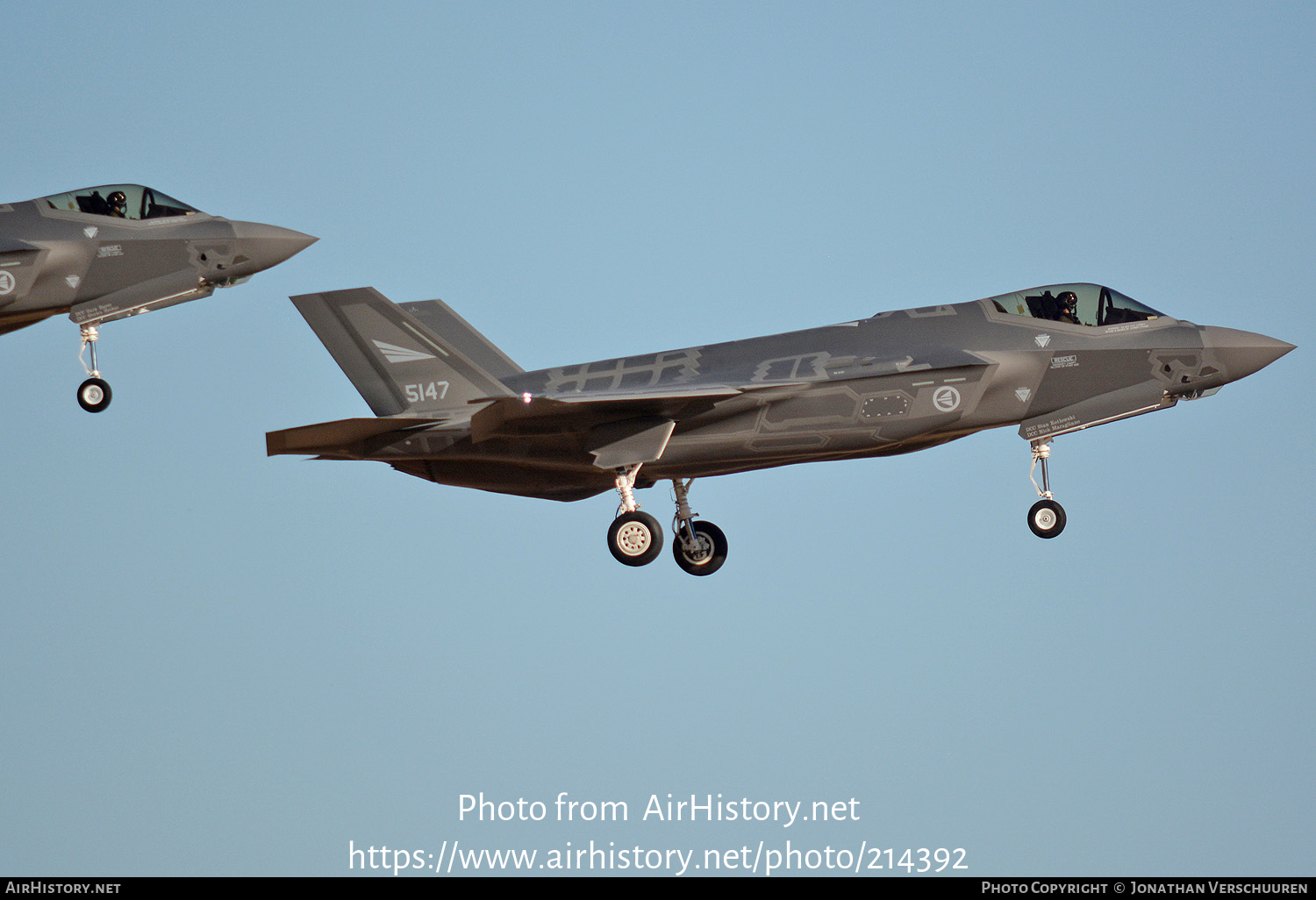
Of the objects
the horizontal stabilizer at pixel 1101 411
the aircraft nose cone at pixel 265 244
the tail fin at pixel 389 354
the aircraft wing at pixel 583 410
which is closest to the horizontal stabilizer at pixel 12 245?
the aircraft nose cone at pixel 265 244

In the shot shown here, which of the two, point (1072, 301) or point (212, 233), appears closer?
point (1072, 301)

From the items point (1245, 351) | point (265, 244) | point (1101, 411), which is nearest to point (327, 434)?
point (265, 244)

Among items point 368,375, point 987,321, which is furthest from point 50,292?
point 987,321

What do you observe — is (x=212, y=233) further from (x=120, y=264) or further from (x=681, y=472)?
(x=681, y=472)

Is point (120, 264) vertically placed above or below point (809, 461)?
above

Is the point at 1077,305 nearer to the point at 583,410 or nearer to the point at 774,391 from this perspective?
the point at 774,391

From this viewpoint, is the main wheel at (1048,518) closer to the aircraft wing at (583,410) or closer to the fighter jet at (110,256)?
the aircraft wing at (583,410)

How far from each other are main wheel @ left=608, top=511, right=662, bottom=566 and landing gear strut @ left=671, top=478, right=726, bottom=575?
8.59 feet

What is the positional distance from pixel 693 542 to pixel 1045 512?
595 cm

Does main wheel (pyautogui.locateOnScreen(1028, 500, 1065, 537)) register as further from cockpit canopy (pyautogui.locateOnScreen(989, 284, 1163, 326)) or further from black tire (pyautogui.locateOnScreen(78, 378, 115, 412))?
black tire (pyautogui.locateOnScreen(78, 378, 115, 412))

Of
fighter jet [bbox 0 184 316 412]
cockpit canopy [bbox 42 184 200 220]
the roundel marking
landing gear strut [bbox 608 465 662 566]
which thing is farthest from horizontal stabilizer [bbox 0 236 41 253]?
the roundel marking

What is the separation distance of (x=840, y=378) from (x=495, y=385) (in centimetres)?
558

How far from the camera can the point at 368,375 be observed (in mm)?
33969

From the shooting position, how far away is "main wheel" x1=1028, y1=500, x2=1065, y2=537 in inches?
1304
